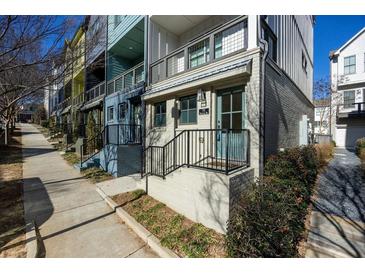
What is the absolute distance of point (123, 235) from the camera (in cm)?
404

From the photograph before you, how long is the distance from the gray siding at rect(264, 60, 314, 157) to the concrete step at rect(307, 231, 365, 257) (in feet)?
8.26

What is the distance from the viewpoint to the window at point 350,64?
64.1 feet

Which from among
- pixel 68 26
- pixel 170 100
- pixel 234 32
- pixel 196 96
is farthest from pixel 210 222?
pixel 68 26

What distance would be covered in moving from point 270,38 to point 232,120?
9.93 ft

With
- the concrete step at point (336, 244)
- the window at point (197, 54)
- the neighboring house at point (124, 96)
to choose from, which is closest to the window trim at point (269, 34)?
the window at point (197, 54)

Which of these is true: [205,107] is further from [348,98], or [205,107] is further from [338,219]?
[348,98]

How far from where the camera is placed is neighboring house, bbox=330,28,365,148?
61.8 feet

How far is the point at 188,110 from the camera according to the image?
754 cm

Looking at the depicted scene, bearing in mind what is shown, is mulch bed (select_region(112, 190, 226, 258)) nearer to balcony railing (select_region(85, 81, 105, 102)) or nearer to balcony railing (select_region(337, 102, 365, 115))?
balcony railing (select_region(85, 81, 105, 102))

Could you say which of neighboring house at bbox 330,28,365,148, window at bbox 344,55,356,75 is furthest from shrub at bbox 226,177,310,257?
window at bbox 344,55,356,75

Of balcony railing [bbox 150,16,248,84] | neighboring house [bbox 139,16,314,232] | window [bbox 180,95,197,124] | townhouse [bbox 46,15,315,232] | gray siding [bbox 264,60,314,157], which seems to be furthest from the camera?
window [bbox 180,95,197,124]

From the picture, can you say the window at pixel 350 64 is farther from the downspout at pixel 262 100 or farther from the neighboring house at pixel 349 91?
the downspout at pixel 262 100

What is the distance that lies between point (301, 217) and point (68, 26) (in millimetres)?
9638

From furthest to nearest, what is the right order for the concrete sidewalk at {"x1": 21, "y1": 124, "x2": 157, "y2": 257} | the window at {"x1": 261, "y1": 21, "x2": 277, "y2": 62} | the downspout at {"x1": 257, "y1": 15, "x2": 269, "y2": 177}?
the window at {"x1": 261, "y1": 21, "x2": 277, "y2": 62} → the downspout at {"x1": 257, "y1": 15, "x2": 269, "y2": 177} → the concrete sidewalk at {"x1": 21, "y1": 124, "x2": 157, "y2": 257}
